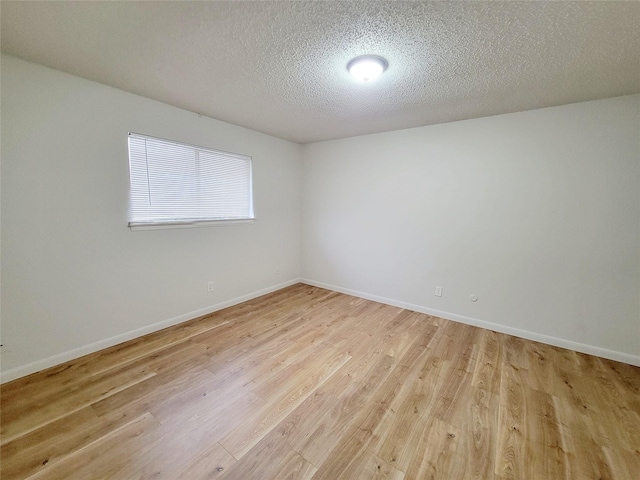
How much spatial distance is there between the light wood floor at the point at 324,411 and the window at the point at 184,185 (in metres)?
1.32

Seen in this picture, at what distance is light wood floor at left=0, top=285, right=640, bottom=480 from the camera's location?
1374mm

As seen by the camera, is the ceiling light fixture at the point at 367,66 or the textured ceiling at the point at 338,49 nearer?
the textured ceiling at the point at 338,49

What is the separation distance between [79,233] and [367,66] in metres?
2.75

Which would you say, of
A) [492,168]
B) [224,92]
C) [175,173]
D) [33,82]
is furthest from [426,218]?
[33,82]

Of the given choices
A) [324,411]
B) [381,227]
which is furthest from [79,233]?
[381,227]

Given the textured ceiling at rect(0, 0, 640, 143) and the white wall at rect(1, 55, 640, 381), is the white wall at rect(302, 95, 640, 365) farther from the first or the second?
the textured ceiling at rect(0, 0, 640, 143)

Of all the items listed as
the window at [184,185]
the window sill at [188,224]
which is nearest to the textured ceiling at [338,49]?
the window at [184,185]

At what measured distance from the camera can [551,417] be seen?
172 centimetres

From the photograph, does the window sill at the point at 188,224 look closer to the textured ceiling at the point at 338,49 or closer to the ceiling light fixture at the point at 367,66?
the textured ceiling at the point at 338,49

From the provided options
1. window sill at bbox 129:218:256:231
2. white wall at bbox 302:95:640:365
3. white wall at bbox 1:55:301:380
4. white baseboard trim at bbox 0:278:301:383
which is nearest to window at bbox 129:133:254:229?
window sill at bbox 129:218:256:231

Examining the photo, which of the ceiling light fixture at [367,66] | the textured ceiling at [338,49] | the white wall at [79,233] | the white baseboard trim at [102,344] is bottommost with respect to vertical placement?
the white baseboard trim at [102,344]

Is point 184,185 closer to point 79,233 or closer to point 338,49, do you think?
point 79,233

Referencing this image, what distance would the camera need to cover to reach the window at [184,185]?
2.58 metres

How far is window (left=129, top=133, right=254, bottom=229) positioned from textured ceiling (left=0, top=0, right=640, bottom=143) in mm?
567
